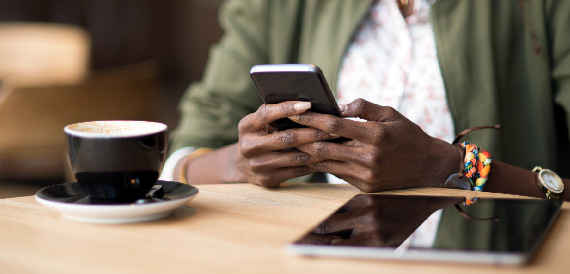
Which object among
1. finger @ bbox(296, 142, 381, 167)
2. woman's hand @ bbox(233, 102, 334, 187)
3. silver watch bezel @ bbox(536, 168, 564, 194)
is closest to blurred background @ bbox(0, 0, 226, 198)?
woman's hand @ bbox(233, 102, 334, 187)

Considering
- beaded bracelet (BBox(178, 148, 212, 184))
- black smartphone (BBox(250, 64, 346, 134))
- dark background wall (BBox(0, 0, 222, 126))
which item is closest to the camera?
black smartphone (BBox(250, 64, 346, 134))

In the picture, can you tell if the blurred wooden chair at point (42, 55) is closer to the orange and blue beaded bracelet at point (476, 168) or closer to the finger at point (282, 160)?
the finger at point (282, 160)

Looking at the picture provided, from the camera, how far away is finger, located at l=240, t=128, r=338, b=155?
819mm

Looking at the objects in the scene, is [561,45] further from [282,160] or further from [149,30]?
[149,30]

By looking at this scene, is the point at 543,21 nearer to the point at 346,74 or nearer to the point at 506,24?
the point at 506,24

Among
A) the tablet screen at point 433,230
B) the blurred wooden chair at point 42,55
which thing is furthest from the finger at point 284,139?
the blurred wooden chair at point 42,55

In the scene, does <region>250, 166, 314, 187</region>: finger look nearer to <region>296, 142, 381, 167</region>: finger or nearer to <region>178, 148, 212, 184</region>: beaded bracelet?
<region>296, 142, 381, 167</region>: finger

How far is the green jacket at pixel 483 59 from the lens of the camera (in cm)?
117

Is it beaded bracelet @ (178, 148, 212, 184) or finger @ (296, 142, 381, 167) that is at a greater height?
finger @ (296, 142, 381, 167)

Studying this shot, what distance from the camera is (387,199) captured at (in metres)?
0.72

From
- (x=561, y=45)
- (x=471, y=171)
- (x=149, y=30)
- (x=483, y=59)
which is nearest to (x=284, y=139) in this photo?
(x=471, y=171)

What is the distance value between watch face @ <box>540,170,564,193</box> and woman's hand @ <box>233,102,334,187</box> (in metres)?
0.36

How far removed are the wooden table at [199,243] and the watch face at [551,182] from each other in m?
0.26

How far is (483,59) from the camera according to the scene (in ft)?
3.87
